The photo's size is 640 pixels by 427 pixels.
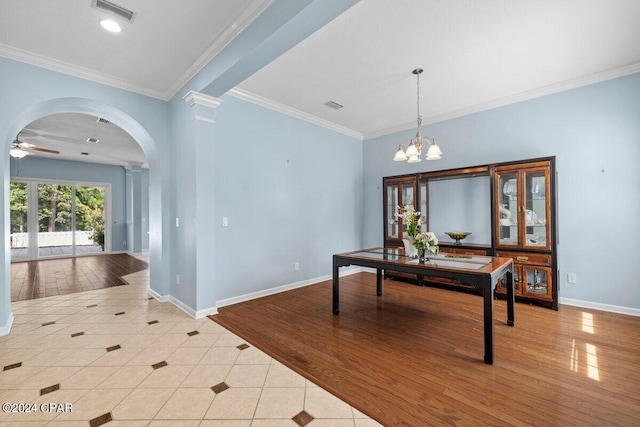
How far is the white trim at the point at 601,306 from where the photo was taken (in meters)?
3.31

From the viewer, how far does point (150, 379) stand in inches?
83.0

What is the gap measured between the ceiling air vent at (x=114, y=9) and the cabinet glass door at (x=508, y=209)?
4728 millimetres

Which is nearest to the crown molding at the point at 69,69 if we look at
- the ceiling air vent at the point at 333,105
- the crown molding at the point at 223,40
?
the crown molding at the point at 223,40

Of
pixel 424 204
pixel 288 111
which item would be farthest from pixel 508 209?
pixel 288 111

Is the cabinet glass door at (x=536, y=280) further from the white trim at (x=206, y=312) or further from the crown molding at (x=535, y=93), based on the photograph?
the white trim at (x=206, y=312)

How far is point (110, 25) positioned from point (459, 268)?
386 centimetres

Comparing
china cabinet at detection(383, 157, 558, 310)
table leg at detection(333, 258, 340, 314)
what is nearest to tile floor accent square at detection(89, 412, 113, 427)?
table leg at detection(333, 258, 340, 314)

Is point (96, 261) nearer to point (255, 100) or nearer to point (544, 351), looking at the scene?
point (255, 100)

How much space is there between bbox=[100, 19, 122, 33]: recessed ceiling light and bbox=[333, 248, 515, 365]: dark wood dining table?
3.18m

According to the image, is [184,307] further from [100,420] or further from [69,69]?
[69,69]

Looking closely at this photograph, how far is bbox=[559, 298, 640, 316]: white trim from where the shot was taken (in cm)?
331

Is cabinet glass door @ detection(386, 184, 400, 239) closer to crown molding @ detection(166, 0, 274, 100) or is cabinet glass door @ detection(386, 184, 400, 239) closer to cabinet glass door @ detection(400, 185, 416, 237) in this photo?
cabinet glass door @ detection(400, 185, 416, 237)

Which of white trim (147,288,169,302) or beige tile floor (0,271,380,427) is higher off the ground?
white trim (147,288,169,302)

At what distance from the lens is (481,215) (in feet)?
15.0
